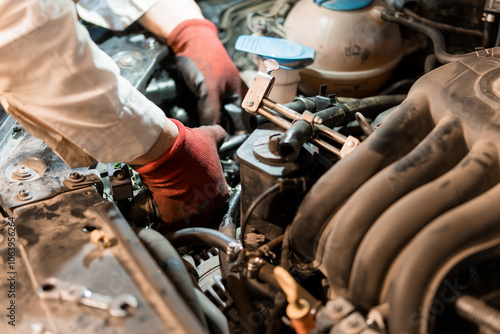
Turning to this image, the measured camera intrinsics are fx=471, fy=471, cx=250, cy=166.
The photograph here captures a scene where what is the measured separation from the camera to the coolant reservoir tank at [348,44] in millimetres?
1616

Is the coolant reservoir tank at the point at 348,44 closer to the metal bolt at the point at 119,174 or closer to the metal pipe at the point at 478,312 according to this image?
the metal bolt at the point at 119,174

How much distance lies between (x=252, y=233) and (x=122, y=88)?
16.6 inches

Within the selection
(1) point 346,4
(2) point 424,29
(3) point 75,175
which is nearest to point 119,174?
(3) point 75,175

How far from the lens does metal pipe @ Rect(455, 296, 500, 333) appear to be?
70 centimetres

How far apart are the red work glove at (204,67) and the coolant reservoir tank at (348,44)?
272 millimetres

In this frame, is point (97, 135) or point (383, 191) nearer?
point (383, 191)

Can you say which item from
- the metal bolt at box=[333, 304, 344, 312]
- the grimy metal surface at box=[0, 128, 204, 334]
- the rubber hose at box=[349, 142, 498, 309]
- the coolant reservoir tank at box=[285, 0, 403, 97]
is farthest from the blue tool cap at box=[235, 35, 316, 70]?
the metal bolt at box=[333, 304, 344, 312]

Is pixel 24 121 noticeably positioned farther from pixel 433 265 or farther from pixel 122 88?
pixel 433 265

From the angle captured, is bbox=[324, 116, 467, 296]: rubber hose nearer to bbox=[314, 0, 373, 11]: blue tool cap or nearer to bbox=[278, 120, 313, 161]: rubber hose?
bbox=[278, 120, 313, 161]: rubber hose

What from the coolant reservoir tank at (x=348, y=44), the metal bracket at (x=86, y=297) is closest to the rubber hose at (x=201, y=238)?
the metal bracket at (x=86, y=297)

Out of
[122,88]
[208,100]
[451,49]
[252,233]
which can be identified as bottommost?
[208,100]

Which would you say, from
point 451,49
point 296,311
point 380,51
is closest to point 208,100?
point 380,51

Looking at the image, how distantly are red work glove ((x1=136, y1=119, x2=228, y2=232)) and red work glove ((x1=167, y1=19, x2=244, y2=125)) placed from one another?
39 centimetres

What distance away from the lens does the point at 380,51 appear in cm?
165
